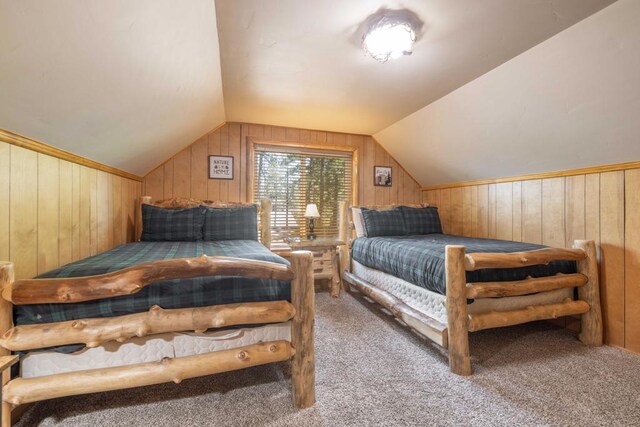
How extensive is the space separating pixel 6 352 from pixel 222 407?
0.86 meters

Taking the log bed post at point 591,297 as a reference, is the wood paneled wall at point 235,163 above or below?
above

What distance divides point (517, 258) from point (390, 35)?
1513 mm

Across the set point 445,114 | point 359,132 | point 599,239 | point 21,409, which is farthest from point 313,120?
point 21,409

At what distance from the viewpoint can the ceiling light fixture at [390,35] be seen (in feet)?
4.91

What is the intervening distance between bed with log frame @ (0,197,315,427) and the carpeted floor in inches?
8.2

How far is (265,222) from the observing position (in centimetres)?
303

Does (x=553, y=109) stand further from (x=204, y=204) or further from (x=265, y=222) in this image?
(x=204, y=204)

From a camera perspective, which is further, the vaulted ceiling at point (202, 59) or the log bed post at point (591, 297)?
the log bed post at point (591, 297)

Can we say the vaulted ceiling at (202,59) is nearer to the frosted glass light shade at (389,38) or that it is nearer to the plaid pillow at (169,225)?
the frosted glass light shade at (389,38)

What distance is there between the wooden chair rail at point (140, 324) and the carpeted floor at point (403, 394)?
43cm

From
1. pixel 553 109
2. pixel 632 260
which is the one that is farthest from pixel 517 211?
pixel 553 109

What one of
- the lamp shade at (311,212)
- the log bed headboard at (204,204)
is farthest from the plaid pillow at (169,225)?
the lamp shade at (311,212)

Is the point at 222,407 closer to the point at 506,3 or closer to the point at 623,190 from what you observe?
the point at 506,3

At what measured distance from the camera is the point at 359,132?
11.8 feet
